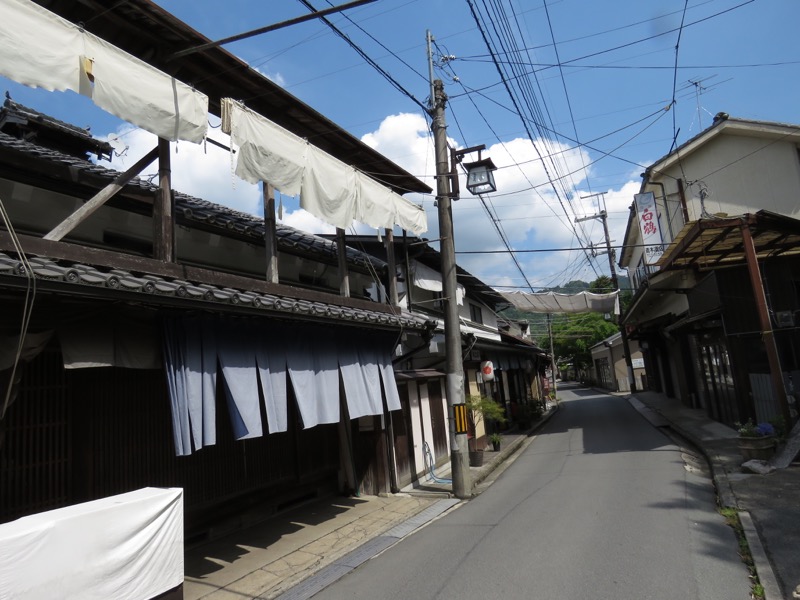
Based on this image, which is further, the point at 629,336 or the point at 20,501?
the point at 629,336

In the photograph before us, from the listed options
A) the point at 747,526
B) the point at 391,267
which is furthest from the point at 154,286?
the point at 747,526

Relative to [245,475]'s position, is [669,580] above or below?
below

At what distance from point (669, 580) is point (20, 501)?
759 cm

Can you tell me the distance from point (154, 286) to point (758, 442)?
12.2m

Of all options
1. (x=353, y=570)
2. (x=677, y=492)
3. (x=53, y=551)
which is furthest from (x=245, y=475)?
(x=677, y=492)

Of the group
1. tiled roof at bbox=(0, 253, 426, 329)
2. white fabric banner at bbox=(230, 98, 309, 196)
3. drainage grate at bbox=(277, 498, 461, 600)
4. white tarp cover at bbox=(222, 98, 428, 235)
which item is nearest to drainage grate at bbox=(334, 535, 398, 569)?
drainage grate at bbox=(277, 498, 461, 600)

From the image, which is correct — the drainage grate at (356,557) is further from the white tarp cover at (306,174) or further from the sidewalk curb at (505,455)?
the white tarp cover at (306,174)

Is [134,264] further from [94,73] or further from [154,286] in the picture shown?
[94,73]

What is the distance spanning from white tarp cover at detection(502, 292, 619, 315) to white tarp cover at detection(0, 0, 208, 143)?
16.6 meters

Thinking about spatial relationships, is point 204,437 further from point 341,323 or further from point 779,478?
point 779,478

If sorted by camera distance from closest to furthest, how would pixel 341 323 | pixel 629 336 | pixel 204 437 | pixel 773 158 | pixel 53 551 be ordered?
1. pixel 53 551
2. pixel 204 437
3. pixel 341 323
4. pixel 773 158
5. pixel 629 336

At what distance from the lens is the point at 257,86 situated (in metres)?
8.45

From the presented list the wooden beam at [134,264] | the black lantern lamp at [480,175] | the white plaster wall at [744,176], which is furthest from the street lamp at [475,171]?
the white plaster wall at [744,176]

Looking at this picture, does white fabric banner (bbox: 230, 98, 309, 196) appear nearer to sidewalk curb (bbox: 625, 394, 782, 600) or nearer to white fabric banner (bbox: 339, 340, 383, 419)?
white fabric banner (bbox: 339, 340, 383, 419)
